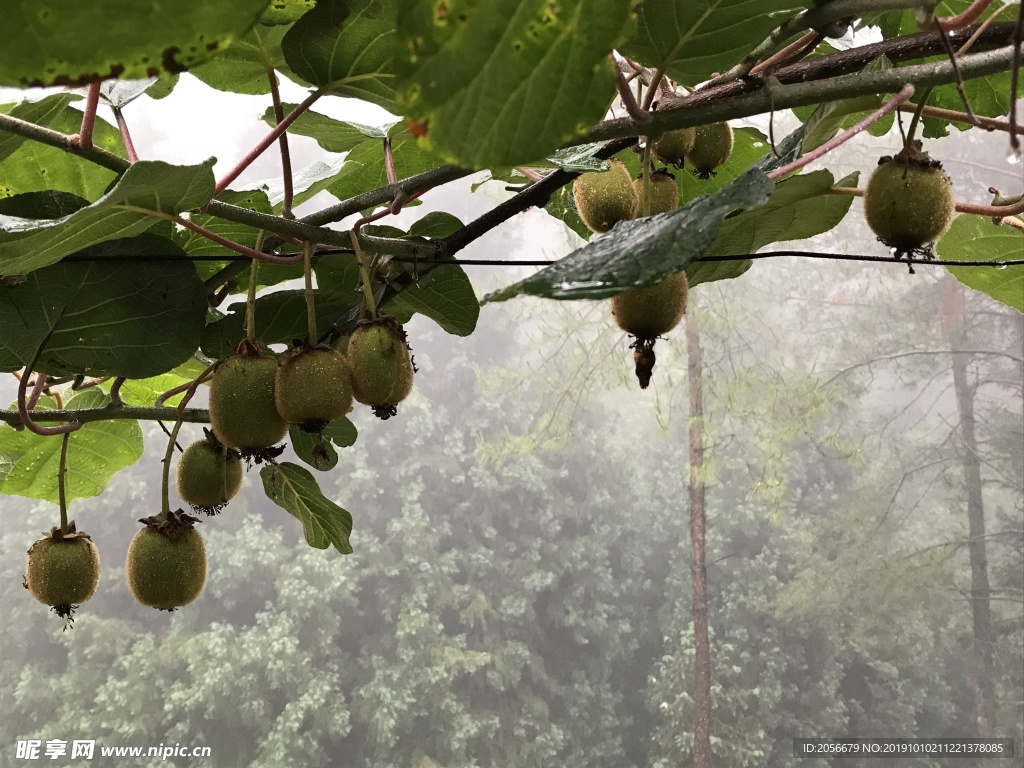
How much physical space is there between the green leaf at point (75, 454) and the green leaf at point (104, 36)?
1.72ft

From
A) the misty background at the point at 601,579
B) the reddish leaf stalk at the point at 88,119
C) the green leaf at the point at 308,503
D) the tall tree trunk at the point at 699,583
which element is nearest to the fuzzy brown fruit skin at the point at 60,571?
the green leaf at the point at 308,503

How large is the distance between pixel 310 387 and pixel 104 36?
23cm

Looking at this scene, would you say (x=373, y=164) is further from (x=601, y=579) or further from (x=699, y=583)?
(x=601, y=579)

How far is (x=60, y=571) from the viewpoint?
0.52 m

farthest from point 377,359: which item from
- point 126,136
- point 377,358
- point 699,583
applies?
point 699,583

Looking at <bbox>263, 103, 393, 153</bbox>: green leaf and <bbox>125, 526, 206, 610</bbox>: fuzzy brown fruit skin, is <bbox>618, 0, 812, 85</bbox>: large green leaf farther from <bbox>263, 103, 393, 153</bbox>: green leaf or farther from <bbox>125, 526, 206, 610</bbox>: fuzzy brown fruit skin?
<bbox>125, 526, 206, 610</bbox>: fuzzy brown fruit skin

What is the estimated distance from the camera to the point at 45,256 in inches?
12.0

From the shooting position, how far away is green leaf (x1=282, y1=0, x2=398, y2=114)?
348 millimetres

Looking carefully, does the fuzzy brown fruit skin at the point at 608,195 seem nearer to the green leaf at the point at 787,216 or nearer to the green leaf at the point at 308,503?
the green leaf at the point at 787,216

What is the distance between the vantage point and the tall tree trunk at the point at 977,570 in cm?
753

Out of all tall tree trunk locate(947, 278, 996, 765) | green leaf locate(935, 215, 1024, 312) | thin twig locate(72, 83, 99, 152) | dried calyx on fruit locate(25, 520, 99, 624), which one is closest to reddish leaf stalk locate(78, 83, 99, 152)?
thin twig locate(72, 83, 99, 152)

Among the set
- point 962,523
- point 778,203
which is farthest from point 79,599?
point 962,523

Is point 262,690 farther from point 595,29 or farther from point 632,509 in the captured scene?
point 595,29

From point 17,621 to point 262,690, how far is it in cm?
263
